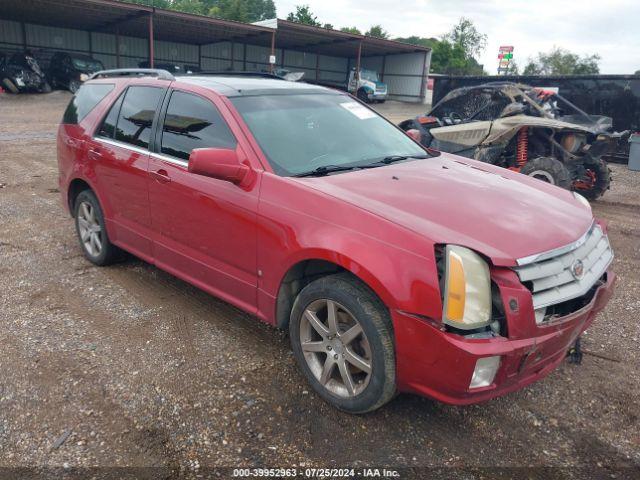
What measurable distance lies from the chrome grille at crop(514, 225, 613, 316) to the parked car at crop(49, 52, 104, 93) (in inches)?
942

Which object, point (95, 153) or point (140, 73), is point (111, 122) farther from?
point (140, 73)

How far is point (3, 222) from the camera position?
615 cm

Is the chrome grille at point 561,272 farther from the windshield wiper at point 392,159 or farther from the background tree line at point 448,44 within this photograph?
the background tree line at point 448,44

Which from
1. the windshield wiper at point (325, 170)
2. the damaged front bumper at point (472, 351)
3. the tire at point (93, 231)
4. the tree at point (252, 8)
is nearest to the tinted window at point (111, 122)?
the tire at point (93, 231)

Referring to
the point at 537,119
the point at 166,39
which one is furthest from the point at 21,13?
the point at 537,119

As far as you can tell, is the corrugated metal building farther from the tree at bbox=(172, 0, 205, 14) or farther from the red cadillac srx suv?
Result: the tree at bbox=(172, 0, 205, 14)

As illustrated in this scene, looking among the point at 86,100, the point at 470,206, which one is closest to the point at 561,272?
the point at 470,206

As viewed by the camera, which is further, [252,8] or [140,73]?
[252,8]

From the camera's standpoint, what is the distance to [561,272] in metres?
2.52

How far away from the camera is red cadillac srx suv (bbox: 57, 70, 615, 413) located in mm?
2340

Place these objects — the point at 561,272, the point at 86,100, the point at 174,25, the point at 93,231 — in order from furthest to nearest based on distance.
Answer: the point at 174,25, the point at 86,100, the point at 93,231, the point at 561,272

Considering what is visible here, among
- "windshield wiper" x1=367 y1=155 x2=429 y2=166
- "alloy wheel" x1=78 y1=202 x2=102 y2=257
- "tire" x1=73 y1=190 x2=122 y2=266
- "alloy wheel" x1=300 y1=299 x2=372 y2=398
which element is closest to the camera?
"alloy wheel" x1=300 y1=299 x2=372 y2=398

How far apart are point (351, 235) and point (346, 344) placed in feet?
1.89

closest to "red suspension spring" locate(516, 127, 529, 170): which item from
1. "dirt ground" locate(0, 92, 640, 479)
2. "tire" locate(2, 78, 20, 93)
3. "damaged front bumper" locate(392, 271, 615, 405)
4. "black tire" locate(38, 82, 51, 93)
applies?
"dirt ground" locate(0, 92, 640, 479)
